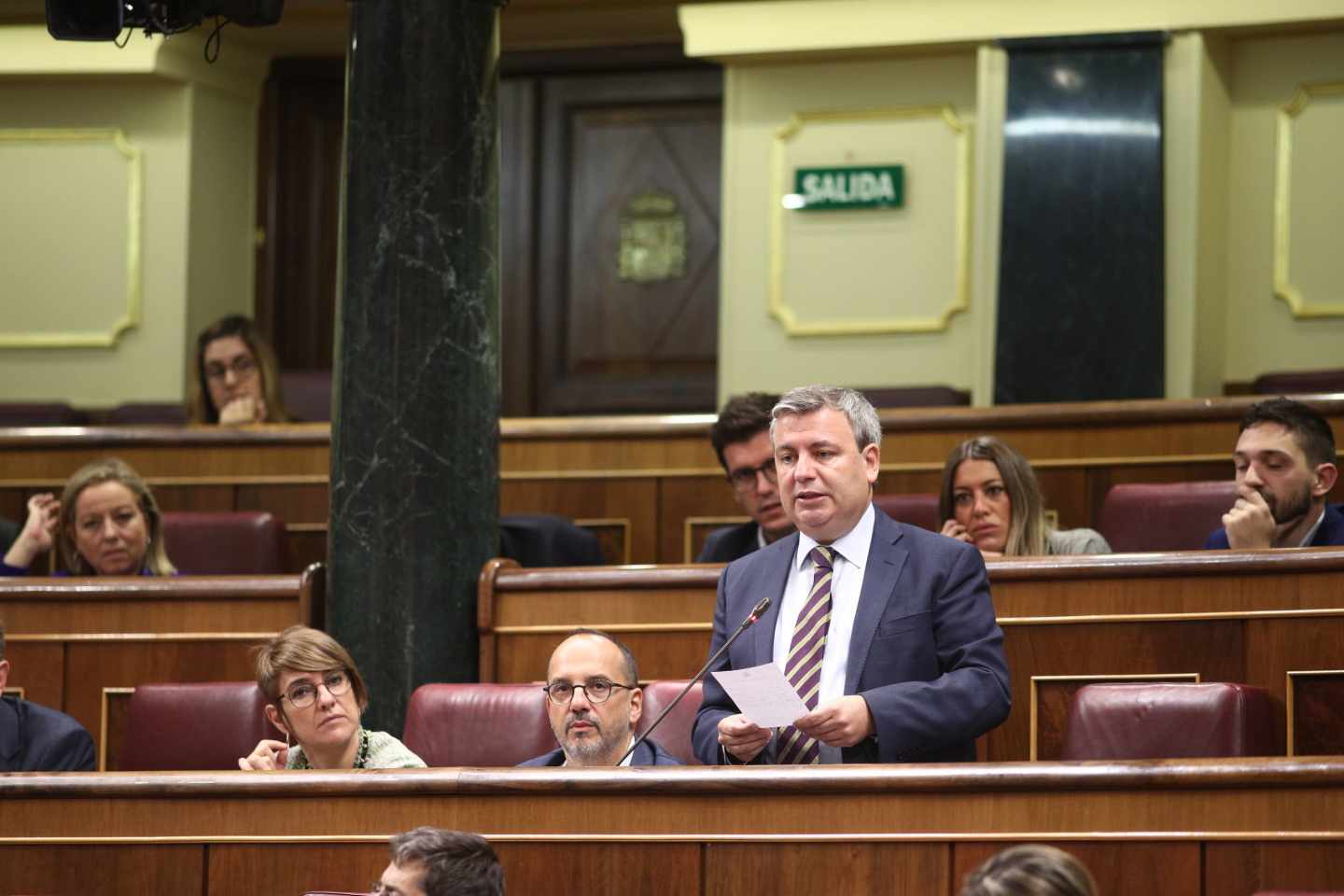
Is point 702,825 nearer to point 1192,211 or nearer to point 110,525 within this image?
point 110,525

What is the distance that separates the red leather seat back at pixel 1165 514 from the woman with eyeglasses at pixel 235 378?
6.53ft

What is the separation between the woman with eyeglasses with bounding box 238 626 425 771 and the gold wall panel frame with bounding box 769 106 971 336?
329 cm

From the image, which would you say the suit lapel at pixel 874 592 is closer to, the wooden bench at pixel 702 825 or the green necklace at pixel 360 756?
the wooden bench at pixel 702 825

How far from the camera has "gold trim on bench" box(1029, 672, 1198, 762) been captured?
317 centimetres

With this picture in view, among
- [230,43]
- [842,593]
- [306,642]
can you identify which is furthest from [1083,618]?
[230,43]

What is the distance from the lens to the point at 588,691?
9.09 feet

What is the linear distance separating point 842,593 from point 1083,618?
0.84 metres

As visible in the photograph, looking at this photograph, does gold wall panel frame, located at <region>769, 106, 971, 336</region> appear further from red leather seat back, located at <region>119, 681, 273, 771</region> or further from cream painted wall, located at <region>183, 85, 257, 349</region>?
red leather seat back, located at <region>119, 681, 273, 771</region>

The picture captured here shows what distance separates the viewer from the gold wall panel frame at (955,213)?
5965 millimetres

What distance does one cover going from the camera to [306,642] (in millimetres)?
2953

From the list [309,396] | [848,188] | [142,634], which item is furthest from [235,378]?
[848,188]

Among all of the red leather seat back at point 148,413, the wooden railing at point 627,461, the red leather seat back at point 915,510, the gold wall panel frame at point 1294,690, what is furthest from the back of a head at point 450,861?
the red leather seat back at point 148,413

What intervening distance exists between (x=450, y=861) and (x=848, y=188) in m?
4.26

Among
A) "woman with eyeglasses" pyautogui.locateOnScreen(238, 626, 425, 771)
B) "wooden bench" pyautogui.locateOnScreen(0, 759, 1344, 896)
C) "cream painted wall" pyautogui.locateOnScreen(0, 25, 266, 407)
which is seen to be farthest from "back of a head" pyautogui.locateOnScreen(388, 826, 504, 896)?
"cream painted wall" pyautogui.locateOnScreen(0, 25, 266, 407)
